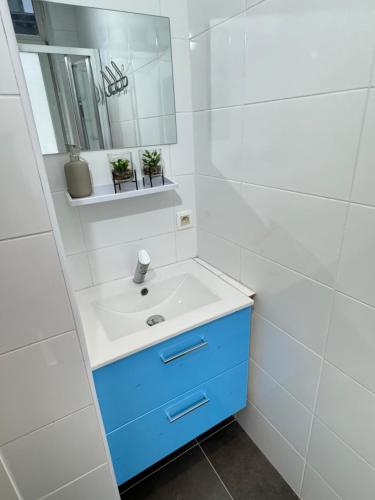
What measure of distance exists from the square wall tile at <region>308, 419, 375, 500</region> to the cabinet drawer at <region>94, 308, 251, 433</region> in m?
0.40

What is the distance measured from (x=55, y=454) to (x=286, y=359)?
786mm

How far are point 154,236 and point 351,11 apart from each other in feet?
3.20

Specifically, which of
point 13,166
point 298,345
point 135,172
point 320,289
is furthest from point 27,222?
point 298,345

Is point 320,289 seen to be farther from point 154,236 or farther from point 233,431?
point 233,431

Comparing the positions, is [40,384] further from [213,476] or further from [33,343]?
[213,476]

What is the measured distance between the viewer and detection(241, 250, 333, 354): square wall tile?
2.91 ft

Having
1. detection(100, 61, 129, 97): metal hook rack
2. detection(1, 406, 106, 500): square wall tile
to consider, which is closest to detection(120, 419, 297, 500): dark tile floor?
detection(1, 406, 106, 500): square wall tile

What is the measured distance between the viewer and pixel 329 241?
80 centimetres

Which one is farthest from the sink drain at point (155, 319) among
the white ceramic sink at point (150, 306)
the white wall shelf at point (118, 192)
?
the white wall shelf at point (118, 192)

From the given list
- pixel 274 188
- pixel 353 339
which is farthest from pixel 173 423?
pixel 274 188

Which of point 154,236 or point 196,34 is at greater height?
point 196,34

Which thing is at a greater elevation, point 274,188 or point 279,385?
point 274,188

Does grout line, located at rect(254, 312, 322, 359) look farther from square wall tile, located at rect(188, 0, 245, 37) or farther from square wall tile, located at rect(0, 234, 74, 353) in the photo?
square wall tile, located at rect(188, 0, 245, 37)

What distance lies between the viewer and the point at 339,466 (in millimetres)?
960
